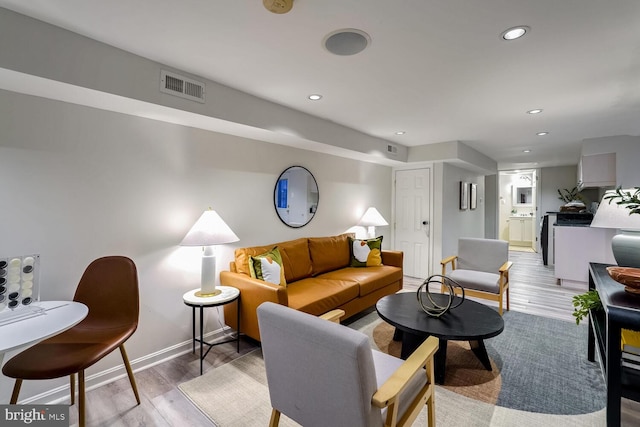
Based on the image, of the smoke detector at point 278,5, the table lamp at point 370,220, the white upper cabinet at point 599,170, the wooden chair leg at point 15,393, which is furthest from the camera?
the table lamp at point 370,220

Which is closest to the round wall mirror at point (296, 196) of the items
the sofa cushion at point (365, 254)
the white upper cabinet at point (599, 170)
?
the sofa cushion at point (365, 254)

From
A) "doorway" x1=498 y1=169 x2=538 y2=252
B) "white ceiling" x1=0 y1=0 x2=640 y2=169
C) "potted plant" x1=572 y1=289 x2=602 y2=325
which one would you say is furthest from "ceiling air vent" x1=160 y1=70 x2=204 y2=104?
"doorway" x1=498 y1=169 x2=538 y2=252

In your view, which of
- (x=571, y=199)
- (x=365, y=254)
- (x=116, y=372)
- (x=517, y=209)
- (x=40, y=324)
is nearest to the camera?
(x=40, y=324)

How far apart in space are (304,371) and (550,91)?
3.15 m

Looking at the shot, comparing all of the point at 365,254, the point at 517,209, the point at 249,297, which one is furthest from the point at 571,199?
the point at 249,297

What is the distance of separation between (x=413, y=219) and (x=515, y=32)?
3788 mm

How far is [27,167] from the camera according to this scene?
186 cm

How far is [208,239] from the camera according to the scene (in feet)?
7.86

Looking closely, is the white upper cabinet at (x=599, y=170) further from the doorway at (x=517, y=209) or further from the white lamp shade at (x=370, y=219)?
the doorway at (x=517, y=209)

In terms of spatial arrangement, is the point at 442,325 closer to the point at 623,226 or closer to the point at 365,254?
the point at 623,226

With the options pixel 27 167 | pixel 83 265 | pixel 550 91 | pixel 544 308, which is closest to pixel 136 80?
pixel 27 167

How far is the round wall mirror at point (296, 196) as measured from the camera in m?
3.52

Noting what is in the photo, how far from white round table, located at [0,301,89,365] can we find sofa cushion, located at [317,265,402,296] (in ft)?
7.59

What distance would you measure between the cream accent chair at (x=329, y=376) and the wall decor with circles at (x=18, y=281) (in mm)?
1335
